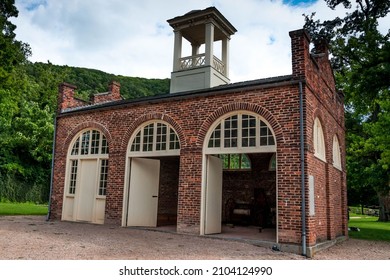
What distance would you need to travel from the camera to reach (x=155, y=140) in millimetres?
11922

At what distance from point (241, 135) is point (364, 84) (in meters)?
5.66

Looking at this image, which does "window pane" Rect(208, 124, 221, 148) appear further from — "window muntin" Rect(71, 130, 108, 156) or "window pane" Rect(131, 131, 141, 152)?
"window muntin" Rect(71, 130, 108, 156)

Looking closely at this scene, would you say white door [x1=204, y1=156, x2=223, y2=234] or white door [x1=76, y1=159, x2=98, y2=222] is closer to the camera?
white door [x1=204, y1=156, x2=223, y2=234]

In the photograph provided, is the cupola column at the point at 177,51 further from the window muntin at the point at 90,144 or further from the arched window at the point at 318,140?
the arched window at the point at 318,140

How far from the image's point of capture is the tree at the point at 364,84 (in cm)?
1270

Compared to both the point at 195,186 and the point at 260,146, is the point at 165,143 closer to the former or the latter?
the point at 195,186

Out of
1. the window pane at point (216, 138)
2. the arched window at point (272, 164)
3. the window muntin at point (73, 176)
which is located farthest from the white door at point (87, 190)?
the arched window at point (272, 164)

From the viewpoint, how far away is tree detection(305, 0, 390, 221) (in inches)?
500

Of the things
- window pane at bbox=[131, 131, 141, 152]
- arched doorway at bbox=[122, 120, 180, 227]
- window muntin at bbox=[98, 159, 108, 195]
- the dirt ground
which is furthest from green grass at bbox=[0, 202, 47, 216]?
window pane at bbox=[131, 131, 141, 152]

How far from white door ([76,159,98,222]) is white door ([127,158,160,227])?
1.88m

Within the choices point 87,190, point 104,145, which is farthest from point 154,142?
point 87,190

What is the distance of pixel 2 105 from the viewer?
1783cm

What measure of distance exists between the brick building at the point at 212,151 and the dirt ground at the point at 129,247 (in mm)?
735

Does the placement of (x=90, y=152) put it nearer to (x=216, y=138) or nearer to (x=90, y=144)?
(x=90, y=144)
